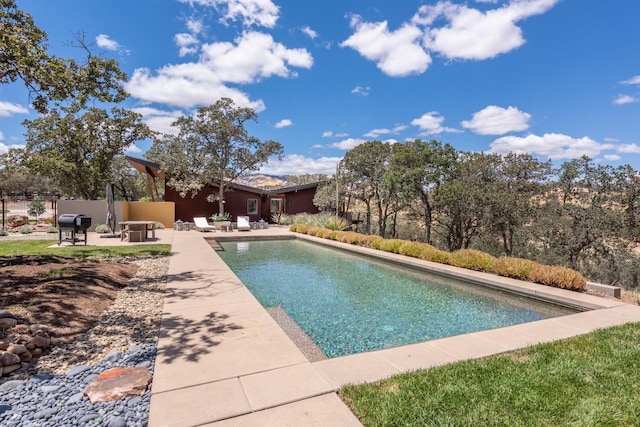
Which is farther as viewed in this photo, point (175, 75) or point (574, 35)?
point (175, 75)

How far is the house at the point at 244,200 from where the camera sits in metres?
20.7

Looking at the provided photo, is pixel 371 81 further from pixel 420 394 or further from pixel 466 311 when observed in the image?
pixel 420 394

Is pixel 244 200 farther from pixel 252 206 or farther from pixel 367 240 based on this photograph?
pixel 367 240

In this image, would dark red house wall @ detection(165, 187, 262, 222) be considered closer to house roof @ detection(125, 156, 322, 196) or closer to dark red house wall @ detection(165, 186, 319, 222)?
dark red house wall @ detection(165, 186, 319, 222)

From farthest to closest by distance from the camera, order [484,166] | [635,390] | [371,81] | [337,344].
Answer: [371,81]
[484,166]
[337,344]
[635,390]

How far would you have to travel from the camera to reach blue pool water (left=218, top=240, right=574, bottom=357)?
456 centimetres

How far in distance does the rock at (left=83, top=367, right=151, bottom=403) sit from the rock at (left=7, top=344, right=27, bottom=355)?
907 millimetres

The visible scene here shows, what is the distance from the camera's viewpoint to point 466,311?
18.1ft

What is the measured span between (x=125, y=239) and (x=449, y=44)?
1358 cm

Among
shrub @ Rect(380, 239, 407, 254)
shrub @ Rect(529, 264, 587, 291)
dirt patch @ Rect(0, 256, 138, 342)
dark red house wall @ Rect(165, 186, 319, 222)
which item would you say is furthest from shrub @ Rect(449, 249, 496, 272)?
dark red house wall @ Rect(165, 186, 319, 222)

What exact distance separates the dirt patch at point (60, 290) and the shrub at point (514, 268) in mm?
7205

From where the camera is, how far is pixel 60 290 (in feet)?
14.9

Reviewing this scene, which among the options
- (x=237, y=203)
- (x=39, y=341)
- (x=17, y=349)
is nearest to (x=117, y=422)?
(x=17, y=349)

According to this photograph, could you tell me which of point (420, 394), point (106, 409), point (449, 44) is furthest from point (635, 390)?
point (449, 44)
